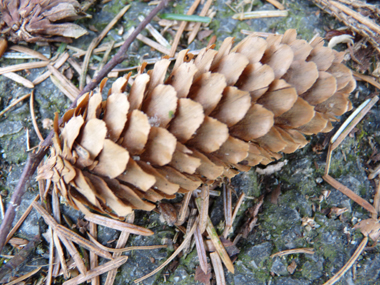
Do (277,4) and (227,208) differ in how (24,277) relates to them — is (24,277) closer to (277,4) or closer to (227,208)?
(227,208)

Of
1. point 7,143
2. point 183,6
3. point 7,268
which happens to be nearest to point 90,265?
point 7,268

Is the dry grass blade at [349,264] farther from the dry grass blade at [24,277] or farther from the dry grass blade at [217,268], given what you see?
the dry grass blade at [24,277]

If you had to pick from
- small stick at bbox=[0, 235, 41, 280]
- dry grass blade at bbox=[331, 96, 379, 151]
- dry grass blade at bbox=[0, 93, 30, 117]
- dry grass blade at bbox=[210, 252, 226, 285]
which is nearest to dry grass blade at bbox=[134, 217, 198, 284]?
dry grass blade at bbox=[210, 252, 226, 285]

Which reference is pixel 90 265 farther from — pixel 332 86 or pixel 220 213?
pixel 332 86

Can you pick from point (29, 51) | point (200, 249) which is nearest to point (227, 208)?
point (200, 249)

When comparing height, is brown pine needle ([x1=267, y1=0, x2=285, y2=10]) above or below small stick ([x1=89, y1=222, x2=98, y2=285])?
above

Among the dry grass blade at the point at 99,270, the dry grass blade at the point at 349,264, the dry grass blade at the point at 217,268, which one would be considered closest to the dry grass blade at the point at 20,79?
the dry grass blade at the point at 99,270

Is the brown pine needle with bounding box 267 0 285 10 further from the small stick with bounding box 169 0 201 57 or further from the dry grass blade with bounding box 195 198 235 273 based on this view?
the dry grass blade with bounding box 195 198 235 273
